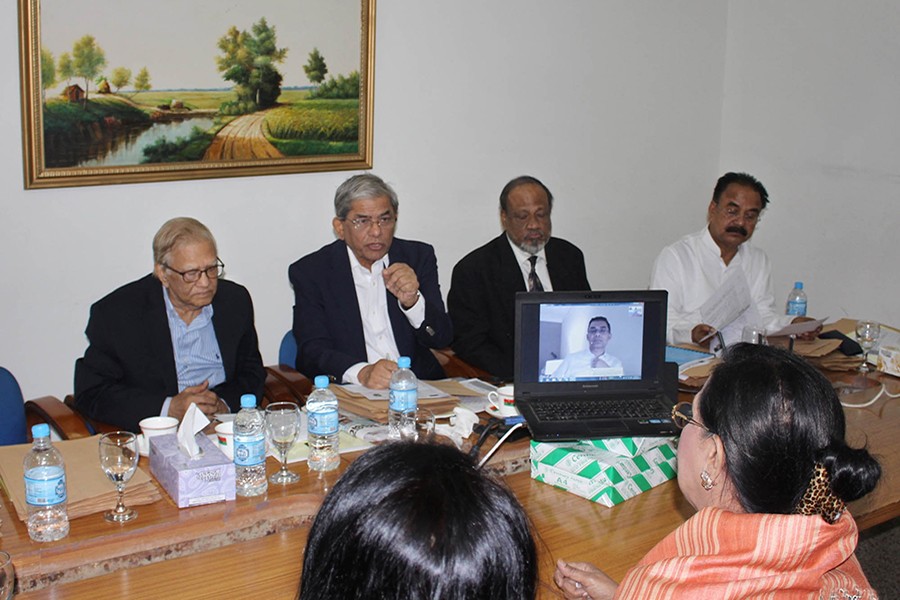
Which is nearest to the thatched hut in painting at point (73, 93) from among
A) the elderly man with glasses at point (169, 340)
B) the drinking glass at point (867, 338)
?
the elderly man with glasses at point (169, 340)

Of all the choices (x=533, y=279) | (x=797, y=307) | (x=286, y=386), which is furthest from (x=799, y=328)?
(x=286, y=386)

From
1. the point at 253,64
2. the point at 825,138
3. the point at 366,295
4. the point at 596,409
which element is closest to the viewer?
the point at 596,409

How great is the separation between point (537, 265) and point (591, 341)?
1.44m

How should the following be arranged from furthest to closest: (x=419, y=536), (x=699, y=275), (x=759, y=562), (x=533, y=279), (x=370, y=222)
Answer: (x=699, y=275) < (x=533, y=279) < (x=370, y=222) < (x=759, y=562) < (x=419, y=536)

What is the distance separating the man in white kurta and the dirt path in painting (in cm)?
182

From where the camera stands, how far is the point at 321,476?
7.73 ft

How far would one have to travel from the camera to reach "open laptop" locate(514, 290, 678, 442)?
2660mm

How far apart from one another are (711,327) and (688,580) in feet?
7.52

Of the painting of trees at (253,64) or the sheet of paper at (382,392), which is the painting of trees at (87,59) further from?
the sheet of paper at (382,392)

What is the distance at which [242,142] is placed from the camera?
3840 millimetres

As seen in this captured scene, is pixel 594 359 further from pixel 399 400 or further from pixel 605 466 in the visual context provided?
pixel 399 400

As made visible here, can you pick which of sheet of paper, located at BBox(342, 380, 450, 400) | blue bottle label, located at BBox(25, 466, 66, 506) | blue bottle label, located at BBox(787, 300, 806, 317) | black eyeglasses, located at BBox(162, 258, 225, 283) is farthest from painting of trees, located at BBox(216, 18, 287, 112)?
Result: blue bottle label, located at BBox(787, 300, 806, 317)

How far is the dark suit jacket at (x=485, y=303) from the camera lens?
3863 mm

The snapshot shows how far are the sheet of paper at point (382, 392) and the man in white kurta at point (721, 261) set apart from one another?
1.63m
